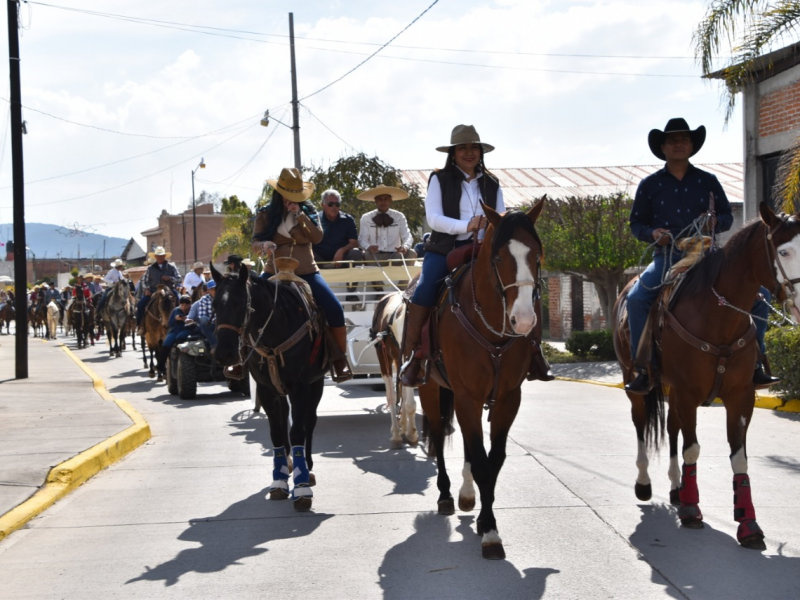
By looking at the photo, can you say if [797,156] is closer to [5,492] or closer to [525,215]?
[525,215]

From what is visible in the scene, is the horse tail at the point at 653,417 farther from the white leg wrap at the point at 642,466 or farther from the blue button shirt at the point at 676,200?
the blue button shirt at the point at 676,200

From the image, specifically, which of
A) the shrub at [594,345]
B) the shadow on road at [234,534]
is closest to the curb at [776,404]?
the shadow on road at [234,534]

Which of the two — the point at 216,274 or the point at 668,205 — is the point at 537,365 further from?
the point at 216,274

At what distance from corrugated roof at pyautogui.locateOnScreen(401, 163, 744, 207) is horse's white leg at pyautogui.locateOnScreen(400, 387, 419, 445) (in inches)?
980

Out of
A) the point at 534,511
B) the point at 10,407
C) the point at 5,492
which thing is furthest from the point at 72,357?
the point at 534,511

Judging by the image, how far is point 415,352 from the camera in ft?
23.9

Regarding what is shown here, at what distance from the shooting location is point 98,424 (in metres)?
11.9

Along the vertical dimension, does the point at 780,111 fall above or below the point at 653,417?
above

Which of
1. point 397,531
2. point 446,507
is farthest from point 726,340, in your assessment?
point 397,531

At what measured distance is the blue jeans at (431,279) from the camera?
23.9ft

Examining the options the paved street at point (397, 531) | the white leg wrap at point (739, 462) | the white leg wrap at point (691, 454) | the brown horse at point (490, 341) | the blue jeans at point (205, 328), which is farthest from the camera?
the blue jeans at point (205, 328)

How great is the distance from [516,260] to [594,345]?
57.0ft

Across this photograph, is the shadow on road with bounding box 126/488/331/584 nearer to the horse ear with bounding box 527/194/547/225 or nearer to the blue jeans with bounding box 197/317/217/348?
the horse ear with bounding box 527/194/547/225

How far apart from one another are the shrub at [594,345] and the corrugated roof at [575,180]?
495 inches
